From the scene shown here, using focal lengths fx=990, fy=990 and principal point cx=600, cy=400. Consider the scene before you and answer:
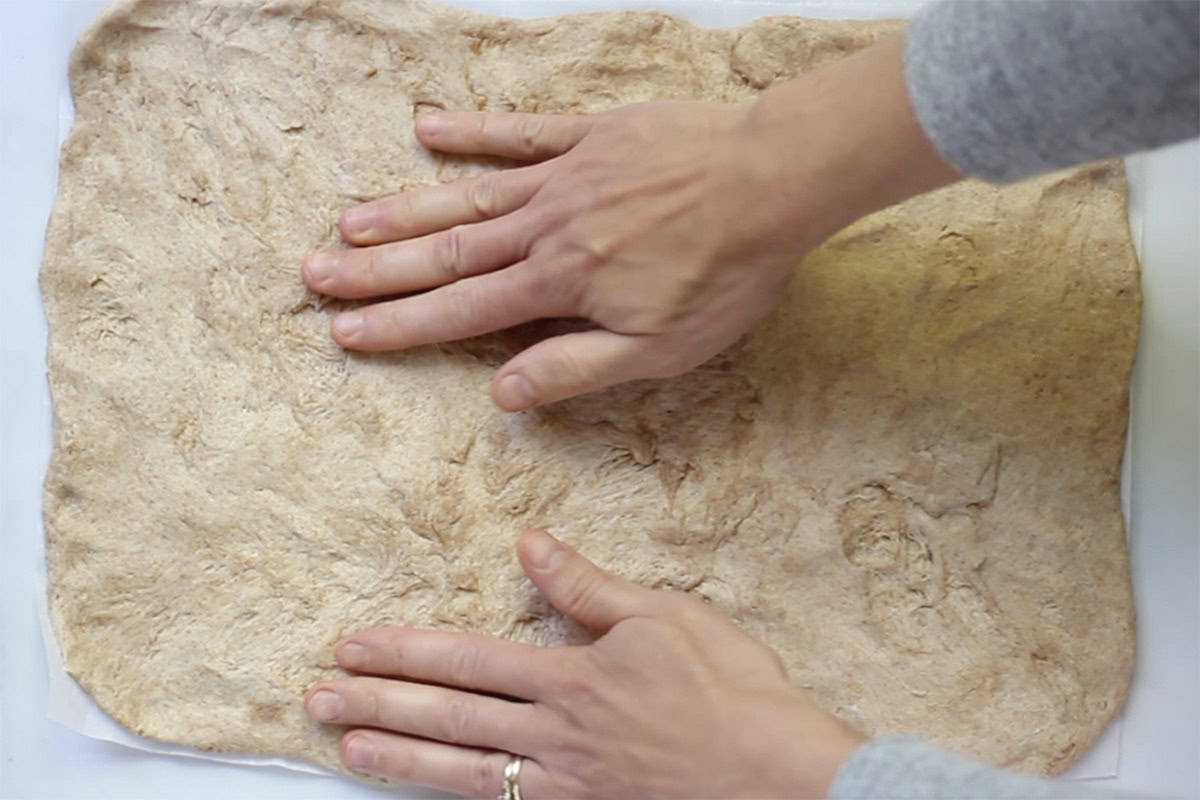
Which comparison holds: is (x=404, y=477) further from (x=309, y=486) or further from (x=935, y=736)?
(x=935, y=736)

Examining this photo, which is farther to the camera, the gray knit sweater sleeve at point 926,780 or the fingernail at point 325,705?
the fingernail at point 325,705

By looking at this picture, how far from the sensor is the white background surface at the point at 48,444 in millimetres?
1334

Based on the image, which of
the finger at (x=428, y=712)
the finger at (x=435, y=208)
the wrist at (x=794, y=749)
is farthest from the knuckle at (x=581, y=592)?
the finger at (x=435, y=208)

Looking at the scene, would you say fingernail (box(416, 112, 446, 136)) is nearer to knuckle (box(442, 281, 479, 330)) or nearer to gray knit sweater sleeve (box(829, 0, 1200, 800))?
knuckle (box(442, 281, 479, 330))

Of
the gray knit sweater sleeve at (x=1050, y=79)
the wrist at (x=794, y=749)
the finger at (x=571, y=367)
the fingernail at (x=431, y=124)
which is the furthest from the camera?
the fingernail at (x=431, y=124)

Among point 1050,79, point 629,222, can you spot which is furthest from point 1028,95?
point 629,222

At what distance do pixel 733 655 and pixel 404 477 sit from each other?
0.46 meters

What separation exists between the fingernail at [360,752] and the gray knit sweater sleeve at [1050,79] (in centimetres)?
94

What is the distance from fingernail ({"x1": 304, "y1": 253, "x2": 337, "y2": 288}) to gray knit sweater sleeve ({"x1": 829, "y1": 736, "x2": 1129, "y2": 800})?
0.82m

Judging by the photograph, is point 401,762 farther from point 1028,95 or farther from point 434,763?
point 1028,95

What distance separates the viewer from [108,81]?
4.23 ft

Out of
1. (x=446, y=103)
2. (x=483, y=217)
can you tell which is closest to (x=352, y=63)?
(x=446, y=103)

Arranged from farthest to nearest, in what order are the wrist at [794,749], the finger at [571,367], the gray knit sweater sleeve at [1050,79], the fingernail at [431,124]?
the fingernail at [431,124] → the finger at [571,367] → the wrist at [794,749] → the gray knit sweater sleeve at [1050,79]

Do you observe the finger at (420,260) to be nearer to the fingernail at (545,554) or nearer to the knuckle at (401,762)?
the fingernail at (545,554)
